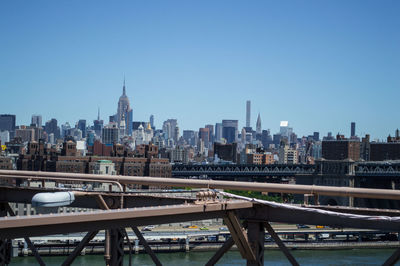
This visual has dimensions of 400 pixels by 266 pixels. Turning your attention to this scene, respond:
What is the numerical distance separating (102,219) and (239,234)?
39.6 inches

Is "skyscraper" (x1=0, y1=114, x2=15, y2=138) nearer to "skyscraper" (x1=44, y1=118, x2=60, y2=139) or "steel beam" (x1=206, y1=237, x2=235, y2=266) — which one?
"skyscraper" (x1=44, y1=118, x2=60, y2=139)

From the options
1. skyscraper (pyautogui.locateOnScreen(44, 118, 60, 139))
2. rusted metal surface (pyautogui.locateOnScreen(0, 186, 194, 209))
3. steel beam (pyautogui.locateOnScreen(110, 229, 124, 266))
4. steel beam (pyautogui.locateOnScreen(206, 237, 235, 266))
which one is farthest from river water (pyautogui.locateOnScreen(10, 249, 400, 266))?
skyscraper (pyautogui.locateOnScreen(44, 118, 60, 139))

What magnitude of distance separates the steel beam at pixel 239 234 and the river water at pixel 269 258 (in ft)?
70.2

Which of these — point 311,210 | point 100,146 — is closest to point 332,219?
point 311,210

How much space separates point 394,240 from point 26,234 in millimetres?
36751

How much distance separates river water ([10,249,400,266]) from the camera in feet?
87.7

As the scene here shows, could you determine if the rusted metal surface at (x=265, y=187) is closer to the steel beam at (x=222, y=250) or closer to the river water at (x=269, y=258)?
the steel beam at (x=222, y=250)

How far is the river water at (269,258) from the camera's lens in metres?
26.7

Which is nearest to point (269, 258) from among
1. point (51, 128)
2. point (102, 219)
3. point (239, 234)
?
point (239, 234)

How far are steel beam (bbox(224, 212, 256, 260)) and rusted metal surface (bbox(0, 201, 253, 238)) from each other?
6 centimetres

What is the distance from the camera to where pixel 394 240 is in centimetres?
3753

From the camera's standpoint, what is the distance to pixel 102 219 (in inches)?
123

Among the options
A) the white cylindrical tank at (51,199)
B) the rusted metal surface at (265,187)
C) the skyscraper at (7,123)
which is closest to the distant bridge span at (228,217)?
the rusted metal surface at (265,187)

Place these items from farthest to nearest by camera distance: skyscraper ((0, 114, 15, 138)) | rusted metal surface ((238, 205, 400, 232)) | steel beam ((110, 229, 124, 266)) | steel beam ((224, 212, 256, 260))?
skyscraper ((0, 114, 15, 138)) < steel beam ((110, 229, 124, 266)) < steel beam ((224, 212, 256, 260)) < rusted metal surface ((238, 205, 400, 232))
